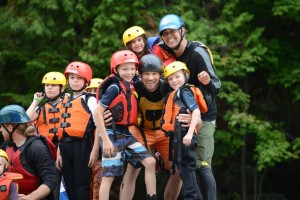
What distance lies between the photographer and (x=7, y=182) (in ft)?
20.5

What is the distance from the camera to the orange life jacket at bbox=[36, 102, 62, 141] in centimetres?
789

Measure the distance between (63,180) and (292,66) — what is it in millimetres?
8730

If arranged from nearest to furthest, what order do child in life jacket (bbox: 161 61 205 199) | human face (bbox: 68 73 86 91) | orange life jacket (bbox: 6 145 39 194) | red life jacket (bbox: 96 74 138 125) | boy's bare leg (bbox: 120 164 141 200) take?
orange life jacket (bbox: 6 145 39 194) < child in life jacket (bbox: 161 61 205 199) < red life jacket (bbox: 96 74 138 125) < boy's bare leg (bbox: 120 164 141 200) < human face (bbox: 68 73 86 91)

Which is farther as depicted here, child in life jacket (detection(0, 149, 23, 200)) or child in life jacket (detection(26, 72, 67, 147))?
child in life jacket (detection(26, 72, 67, 147))

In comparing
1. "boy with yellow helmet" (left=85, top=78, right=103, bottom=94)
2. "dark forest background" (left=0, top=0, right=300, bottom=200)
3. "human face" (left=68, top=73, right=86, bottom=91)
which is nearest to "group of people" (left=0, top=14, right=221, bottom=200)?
"human face" (left=68, top=73, right=86, bottom=91)

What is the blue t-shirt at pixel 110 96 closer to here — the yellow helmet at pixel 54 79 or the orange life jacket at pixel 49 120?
the orange life jacket at pixel 49 120

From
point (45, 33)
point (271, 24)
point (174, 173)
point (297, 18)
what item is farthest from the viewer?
point (271, 24)

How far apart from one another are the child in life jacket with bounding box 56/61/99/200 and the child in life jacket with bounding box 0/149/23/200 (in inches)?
56.6

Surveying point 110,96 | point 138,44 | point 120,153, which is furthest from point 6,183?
point 138,44

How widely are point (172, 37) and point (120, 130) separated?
48.9 inches

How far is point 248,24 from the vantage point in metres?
15.0

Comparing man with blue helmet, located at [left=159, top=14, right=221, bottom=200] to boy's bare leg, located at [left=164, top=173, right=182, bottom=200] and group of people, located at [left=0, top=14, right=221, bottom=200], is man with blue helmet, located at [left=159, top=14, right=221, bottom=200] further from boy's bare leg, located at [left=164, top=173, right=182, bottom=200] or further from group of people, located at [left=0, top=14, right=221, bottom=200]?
boy's bare leg, located at [left=164, top=173, right=182, bottom=200]

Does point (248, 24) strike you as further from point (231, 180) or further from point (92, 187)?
point (92, 187)

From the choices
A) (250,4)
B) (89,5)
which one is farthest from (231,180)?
(89,5)
